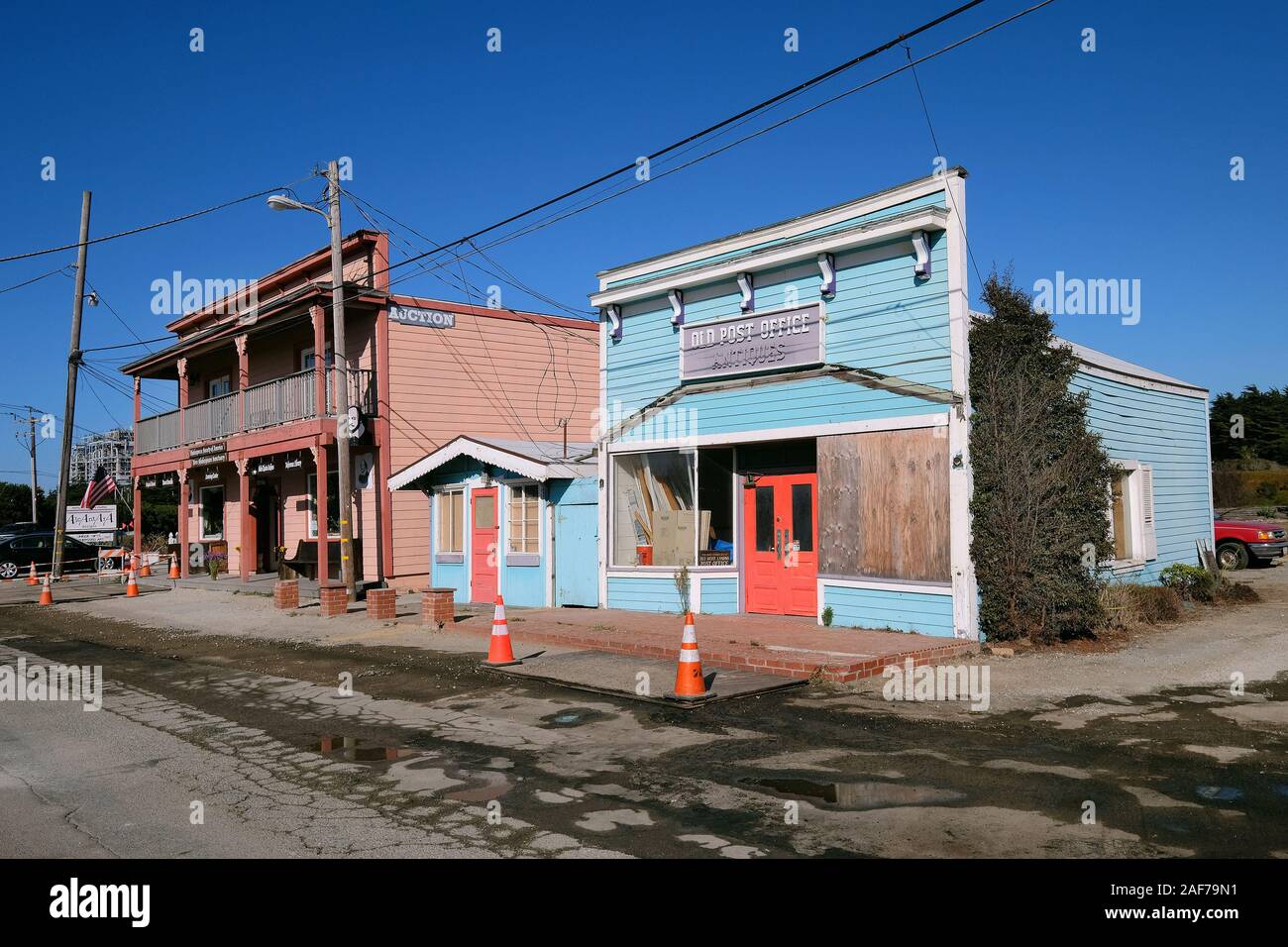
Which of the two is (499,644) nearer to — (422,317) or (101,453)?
(422,317)

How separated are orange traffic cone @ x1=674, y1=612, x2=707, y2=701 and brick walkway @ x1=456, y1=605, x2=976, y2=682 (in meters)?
1.41

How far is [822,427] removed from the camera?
508 inches

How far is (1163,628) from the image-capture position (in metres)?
12.8

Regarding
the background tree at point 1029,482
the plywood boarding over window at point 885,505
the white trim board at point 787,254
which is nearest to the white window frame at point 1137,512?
the background tree at point 1029,482

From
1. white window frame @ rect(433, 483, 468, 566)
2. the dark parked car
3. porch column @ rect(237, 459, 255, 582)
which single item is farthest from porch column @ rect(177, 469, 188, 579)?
white window frame @ rect(433, 483, 468, 566)

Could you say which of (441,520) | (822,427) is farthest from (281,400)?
(822,427)

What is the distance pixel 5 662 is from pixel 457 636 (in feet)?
19.3

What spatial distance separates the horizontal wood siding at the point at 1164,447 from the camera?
47.5 ft

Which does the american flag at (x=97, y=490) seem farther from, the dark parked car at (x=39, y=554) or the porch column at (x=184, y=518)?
the porch column at (x=184, y=518)

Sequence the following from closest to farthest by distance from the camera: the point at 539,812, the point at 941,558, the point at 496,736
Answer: the point at 539,812 < the point at 496,736 < the point at 941,558

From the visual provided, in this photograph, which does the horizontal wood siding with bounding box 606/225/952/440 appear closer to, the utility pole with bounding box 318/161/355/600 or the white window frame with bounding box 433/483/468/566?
the white window frame with bounding box 433/483/468/566

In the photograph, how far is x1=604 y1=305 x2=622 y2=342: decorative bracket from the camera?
52.1 ft
